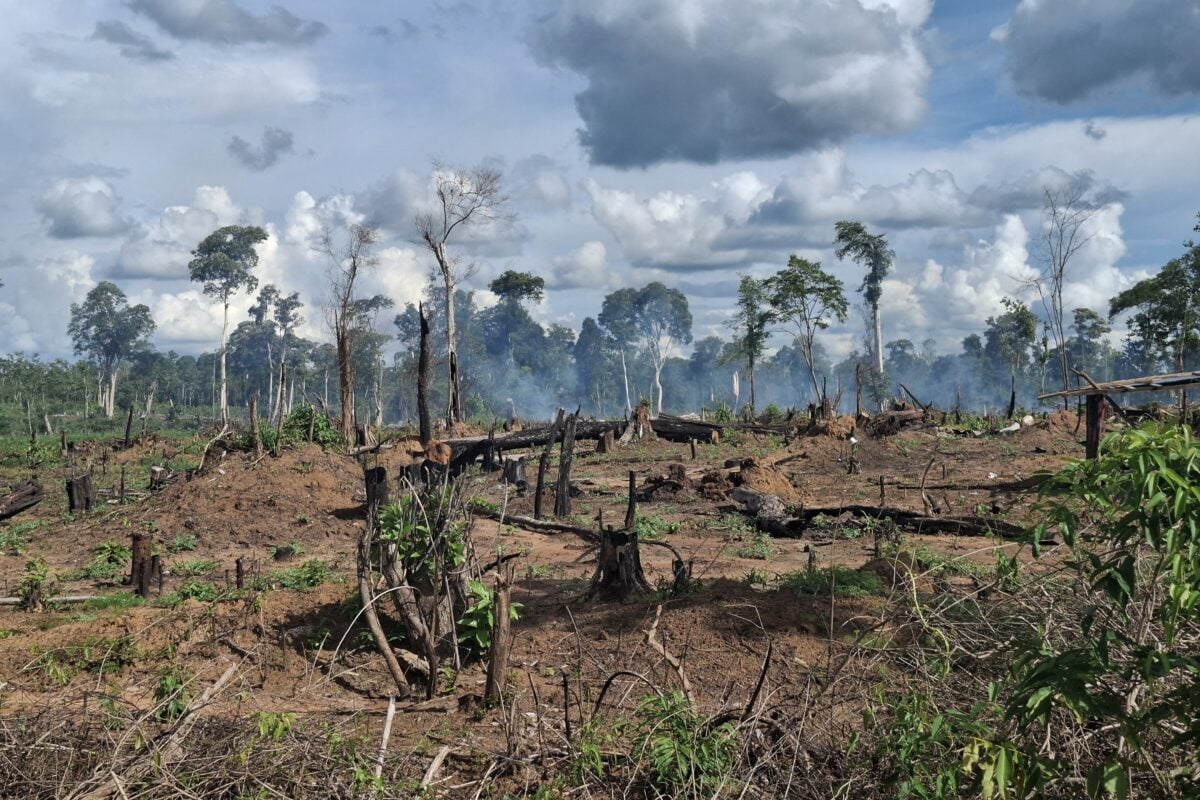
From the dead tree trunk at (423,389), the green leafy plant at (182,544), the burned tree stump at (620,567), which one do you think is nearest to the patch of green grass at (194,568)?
the green leafy plant at (182,544)

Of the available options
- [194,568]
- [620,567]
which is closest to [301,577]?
[194,568]

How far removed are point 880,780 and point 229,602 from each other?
236 inches

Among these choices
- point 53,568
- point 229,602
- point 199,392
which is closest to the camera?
point 229,602

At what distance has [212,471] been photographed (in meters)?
17.1

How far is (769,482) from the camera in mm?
18312

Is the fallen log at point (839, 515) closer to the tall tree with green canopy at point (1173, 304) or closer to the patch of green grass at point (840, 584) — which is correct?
the patch of green grass at point (840, 584)

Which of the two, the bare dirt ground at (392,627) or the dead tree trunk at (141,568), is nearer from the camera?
the bare dirt ground at (392,627)

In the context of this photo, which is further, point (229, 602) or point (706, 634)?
point (229, 602)

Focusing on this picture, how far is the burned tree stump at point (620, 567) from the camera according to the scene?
347 inches

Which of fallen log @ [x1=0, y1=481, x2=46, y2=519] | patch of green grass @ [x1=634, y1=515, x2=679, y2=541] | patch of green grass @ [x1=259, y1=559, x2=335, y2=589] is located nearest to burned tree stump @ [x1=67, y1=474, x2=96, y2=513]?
fallen log @ [x1=0, y1=481, x2=46, y2=519]

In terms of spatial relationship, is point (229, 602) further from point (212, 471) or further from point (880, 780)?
point (212, 471)

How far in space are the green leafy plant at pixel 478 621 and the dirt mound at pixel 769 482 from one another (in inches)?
411

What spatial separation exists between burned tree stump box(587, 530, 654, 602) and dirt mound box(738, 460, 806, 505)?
8752 millimetres

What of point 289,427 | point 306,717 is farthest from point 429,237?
point 306,717
